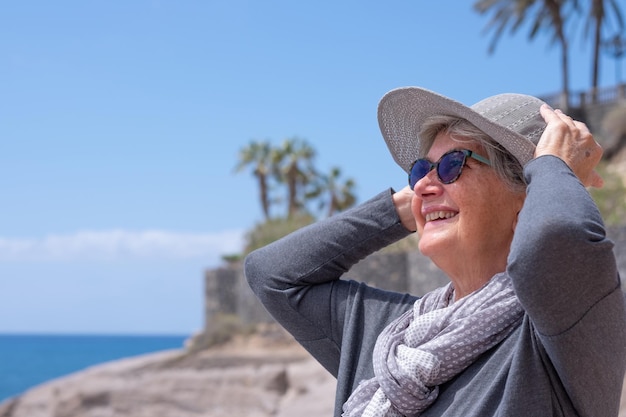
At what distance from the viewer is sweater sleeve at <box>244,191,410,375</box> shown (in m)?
2.41

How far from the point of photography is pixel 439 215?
2.07 meters

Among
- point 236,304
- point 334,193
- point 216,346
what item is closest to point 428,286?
point 216,346

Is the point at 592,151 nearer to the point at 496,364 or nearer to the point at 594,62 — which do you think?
the point at 496,364

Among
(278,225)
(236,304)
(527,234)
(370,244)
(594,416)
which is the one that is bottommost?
(236,304)

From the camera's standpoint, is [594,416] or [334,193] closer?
[594,416]

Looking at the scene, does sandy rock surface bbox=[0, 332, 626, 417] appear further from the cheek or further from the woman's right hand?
the cheek

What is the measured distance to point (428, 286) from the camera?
672 inches

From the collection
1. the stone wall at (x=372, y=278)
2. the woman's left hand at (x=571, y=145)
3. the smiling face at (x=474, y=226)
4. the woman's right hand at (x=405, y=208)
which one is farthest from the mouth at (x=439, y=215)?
the stone wall at (x=372, y=278)

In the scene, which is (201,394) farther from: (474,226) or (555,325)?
(555,325)

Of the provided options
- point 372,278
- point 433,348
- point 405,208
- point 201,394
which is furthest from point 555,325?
point 372,278

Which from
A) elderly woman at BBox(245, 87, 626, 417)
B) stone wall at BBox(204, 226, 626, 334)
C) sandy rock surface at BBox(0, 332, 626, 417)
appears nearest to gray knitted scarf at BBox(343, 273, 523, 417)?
elderly woman at BBox(245, 87, 626, 417)

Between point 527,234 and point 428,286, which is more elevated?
point 527,234

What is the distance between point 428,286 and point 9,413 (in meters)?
7.43

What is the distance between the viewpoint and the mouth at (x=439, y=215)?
2.05 m
